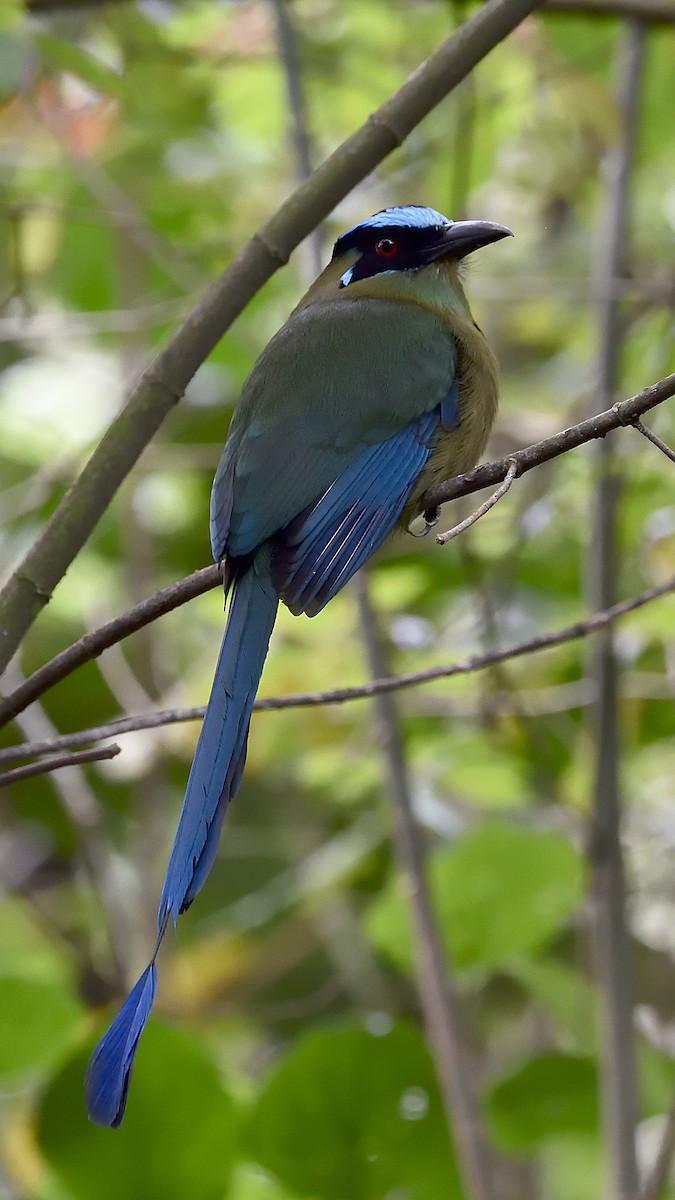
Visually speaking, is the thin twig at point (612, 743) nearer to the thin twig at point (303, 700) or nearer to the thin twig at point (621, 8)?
the thin twig at point (621, 8)

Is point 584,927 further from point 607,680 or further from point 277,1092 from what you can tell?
point 277,1092

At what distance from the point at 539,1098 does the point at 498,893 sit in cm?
35

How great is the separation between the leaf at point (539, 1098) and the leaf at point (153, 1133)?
482 mm

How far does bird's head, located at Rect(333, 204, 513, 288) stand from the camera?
8.04ft

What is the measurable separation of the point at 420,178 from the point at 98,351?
94cm

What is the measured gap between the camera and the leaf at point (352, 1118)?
2.29m

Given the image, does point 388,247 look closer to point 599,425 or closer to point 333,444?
point 333,444

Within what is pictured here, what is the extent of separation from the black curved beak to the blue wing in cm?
42

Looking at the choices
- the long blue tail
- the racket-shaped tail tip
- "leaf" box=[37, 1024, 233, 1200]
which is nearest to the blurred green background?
"leaf" box=[37, 1024, 233, 1200]

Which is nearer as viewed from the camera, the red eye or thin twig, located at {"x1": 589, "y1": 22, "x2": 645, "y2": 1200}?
thin twig, located at {"x1": 589, "y1": 22, "x2": 645, "y2": 1200}

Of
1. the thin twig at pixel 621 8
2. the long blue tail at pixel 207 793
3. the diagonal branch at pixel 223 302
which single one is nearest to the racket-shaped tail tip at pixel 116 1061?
the long blue tail at pixel 207 793

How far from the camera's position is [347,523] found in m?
1.95

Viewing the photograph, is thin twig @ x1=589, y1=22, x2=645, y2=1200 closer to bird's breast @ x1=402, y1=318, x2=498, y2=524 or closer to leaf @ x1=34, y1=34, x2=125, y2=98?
bird's breast @ x1=402, y1=318, x2=498, y2=524

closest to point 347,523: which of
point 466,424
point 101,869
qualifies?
point 466,424
